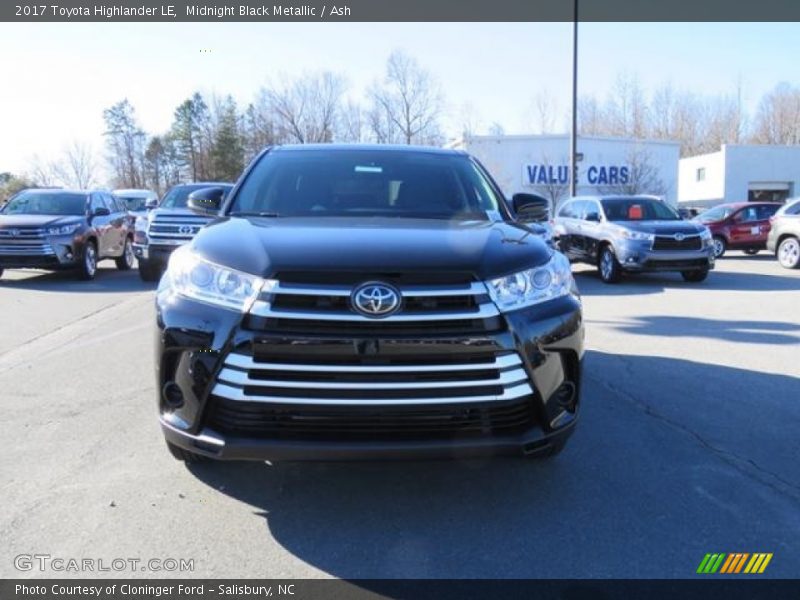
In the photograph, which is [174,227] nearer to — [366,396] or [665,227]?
[665,227]

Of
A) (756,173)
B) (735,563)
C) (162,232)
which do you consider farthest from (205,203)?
(756,173)

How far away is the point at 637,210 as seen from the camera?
43.8 feet

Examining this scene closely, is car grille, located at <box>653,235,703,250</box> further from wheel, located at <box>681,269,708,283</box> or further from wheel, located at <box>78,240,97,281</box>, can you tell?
wheel, located at <box>78,240,97,281</box>

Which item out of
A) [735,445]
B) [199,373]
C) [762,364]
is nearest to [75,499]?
[199,373]

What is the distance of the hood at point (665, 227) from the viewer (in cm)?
1230

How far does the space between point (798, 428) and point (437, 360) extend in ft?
10.2

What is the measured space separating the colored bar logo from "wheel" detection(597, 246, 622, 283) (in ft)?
33.4

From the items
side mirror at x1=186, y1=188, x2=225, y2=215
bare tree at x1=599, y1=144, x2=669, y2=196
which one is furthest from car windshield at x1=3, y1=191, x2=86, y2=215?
bare tree at x1=599, y1=144, x2=669, y2=196

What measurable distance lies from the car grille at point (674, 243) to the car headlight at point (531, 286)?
983cm

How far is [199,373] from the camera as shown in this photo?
2.75 meters

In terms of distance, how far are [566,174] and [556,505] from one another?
36.2 m

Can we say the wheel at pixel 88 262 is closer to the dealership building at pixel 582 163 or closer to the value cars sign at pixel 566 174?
the dealership building at pixel 582 163

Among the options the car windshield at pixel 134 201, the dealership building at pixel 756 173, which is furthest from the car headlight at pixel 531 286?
the dealership building at pixel 756 173

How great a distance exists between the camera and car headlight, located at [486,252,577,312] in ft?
9.26
